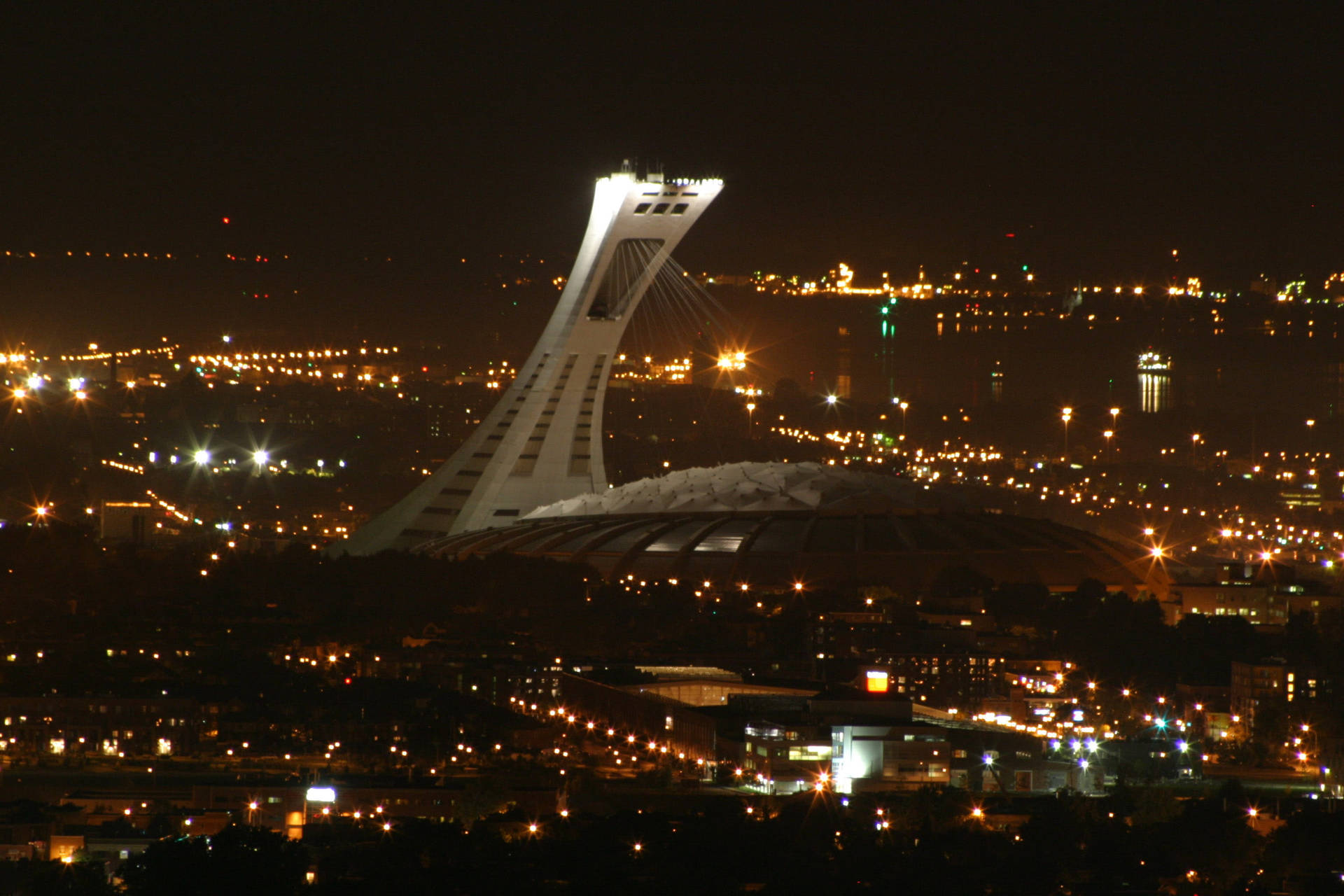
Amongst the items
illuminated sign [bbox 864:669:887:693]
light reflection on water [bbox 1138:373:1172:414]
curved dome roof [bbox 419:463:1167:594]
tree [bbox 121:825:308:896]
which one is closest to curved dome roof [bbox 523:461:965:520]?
curved dome roof [bbox 419:463:1167:594]

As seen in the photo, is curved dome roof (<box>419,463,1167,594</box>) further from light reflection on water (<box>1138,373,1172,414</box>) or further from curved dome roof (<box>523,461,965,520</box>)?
light reflection on water (<box>1138,373,1172,414</box>)

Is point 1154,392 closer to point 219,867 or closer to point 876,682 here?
point 876,682

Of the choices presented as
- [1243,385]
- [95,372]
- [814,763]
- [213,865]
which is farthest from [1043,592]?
[1243,385]


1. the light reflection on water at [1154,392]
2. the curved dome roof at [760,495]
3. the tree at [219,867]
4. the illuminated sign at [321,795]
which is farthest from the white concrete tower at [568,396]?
the light reflection on water at [1154,392]

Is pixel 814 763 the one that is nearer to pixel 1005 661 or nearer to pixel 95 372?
pixel 1005 661

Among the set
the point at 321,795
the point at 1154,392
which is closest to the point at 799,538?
the point at 321,795
